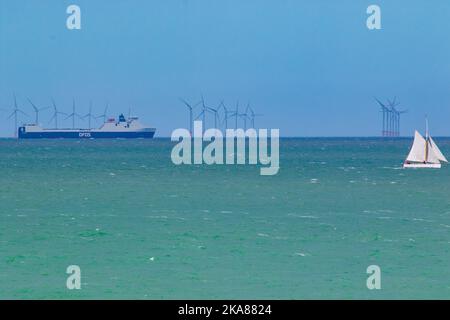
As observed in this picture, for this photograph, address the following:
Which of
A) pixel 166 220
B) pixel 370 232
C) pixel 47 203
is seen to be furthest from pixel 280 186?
pixel 370 232

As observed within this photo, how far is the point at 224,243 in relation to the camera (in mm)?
40938

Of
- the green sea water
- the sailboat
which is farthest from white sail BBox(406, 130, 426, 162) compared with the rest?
the green sea water

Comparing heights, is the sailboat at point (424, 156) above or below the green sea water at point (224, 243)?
above

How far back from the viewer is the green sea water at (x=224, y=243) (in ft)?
98.5

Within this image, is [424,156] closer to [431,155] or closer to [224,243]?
[431,155]

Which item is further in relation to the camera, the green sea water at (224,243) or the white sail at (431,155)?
the white sail at (431,155)

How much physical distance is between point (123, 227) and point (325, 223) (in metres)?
10.0

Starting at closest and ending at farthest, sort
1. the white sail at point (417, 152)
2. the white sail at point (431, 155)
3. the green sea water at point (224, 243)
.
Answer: the green sea water at point (224, 243) < the white sail at point (417, 152) < the white sail at point (431, 155)

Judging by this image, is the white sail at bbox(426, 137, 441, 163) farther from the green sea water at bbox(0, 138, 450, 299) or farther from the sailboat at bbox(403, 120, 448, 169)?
the green sea water at bbox(0, 138, 450, 299)

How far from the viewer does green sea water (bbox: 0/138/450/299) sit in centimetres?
3003

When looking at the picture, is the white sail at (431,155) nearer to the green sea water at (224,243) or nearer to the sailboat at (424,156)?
the sailboat at (424,156)

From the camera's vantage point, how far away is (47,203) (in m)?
64.1

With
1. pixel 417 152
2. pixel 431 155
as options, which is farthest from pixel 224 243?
pixel 431 155

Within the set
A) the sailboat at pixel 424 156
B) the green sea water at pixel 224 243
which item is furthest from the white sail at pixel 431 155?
the green sea water at pixel 224 243
